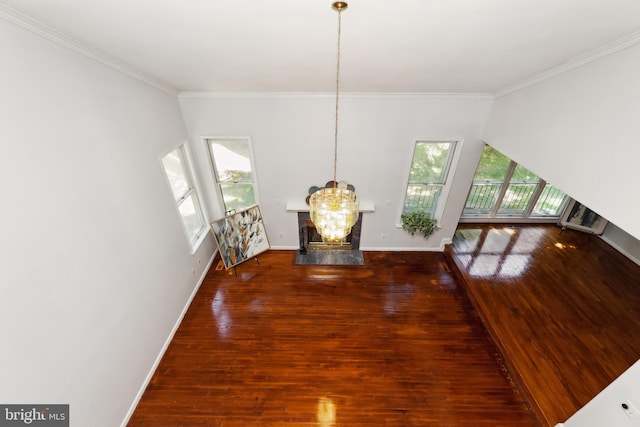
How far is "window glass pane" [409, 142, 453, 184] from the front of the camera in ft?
14.9

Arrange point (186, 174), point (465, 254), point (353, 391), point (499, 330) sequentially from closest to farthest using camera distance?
point (353, 391)
point (499, 330)
point (186, 174)
point (465, 254)

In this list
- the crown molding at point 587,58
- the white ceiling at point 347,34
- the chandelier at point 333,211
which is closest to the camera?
the white ceiling at point 347,34

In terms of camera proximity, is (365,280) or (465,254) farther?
(465,254)

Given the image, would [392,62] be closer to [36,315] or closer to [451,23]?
[451,23]

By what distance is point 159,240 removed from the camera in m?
3.47

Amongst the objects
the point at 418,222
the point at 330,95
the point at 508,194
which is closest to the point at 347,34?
the point at 330,95

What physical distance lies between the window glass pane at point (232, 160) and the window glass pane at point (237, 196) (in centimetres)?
15

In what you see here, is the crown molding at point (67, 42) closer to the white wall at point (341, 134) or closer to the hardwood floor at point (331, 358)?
the white wall at point (341, 134)

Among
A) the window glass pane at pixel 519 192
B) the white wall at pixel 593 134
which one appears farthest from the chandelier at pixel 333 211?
the window glass pane at pixel 519 192

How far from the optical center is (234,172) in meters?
4.85

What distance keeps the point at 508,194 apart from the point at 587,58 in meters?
4.33

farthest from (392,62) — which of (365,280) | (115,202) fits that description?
(365,280)

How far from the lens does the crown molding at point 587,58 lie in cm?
196

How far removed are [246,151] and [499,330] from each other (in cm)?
490
